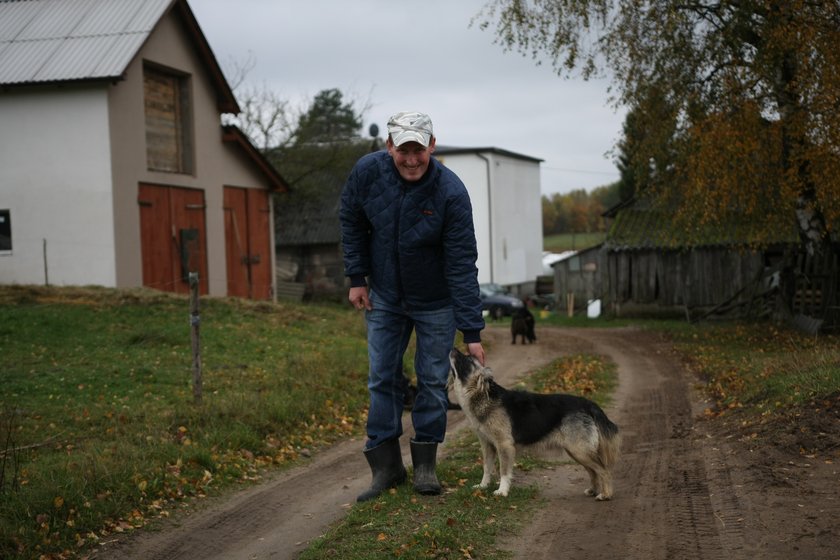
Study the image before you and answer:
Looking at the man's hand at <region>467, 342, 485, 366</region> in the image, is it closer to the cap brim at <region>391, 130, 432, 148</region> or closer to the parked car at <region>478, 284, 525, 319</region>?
the cap brim at <region>391, 130, 432, 148</region>

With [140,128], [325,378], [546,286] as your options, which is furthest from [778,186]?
[546,286]

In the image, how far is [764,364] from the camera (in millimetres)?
13734

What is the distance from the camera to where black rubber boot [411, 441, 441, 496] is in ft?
21.9

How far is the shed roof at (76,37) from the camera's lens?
21875mm

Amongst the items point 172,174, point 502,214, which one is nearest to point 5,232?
point 172,174

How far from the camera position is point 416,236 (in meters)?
6.35

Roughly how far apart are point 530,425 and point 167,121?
20.5 m

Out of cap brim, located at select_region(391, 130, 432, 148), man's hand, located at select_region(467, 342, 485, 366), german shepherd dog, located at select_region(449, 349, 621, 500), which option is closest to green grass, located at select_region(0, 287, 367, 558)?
german shepherd dog, located at select_region(449, 349, 621, 500)

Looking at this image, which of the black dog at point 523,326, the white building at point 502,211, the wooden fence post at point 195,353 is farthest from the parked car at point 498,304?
the wooden fence post at point 195,353

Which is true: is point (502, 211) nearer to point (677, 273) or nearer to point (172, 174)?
point (677, 273)

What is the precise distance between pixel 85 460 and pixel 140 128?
55.2 feet

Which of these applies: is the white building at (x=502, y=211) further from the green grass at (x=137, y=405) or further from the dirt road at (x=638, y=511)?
the dirt road at (x=638, y=511)

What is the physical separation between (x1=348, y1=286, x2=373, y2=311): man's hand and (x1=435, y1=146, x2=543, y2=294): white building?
129 feet

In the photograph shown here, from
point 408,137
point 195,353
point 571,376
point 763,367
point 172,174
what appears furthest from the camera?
point 172,174
